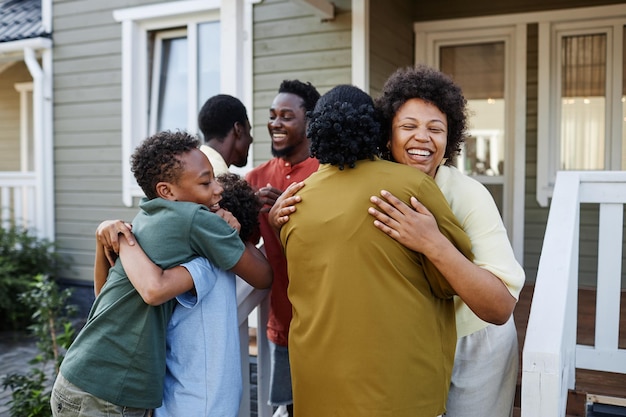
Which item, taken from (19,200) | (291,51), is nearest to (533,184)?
(291,51)

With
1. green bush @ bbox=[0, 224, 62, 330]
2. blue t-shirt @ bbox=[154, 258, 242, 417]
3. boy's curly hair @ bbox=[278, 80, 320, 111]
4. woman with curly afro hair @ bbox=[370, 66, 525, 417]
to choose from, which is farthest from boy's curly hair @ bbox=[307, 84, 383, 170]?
green bush @ bbox=[0, 224, 62, 330]

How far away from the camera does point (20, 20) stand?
744 cm

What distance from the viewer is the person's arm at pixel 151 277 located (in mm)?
1558

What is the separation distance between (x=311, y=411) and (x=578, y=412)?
4.72ft

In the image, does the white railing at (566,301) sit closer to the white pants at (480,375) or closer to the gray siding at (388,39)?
the white pants at (480,375)

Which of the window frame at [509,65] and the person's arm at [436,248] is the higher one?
the window frame at [509,65]

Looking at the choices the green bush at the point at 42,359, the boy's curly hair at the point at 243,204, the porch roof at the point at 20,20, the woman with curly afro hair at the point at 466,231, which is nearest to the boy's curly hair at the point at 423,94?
the woman with curly afro hair at the point at 466,231

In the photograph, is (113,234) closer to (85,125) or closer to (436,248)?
(436,248)

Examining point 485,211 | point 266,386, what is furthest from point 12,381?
point 485,211

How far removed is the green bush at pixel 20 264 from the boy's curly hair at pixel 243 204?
5234 mm

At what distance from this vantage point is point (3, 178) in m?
7.44

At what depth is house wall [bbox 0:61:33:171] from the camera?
9.05m

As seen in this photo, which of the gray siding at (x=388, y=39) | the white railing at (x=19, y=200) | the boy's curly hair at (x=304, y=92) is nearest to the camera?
the boy's curly hair at (x=304, y=92)

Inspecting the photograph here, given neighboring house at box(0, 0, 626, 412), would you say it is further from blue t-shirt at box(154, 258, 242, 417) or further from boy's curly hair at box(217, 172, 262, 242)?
A: blue t-shirt at box(154, 258, 242, 417)
